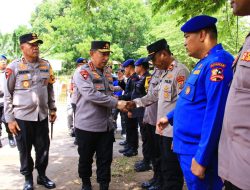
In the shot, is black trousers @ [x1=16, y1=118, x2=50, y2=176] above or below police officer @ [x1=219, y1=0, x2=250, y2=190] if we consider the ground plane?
below

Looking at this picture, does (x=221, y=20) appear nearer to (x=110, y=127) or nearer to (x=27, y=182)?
(x=110, y=127)

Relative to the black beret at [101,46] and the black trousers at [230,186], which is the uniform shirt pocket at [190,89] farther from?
the black beret at [101,46]

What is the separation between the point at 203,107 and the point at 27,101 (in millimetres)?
2908

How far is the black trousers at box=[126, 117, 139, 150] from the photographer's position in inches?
272

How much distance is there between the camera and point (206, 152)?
2.15 m

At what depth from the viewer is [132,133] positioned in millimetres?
6988

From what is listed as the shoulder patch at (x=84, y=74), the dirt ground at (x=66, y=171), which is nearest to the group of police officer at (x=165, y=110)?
the shoulder patch at (x=84, y=74)

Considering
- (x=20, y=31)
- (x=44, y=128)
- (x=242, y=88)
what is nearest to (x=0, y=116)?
Result: (x=44, y=128)

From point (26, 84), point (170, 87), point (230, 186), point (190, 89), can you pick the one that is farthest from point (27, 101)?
point (230, 186)

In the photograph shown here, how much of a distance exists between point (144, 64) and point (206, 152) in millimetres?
4294

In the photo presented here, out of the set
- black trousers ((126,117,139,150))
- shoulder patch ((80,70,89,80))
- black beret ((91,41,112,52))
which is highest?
black beret ((91,41,112,52))

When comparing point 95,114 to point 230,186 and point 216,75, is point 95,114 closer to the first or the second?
point 216,75

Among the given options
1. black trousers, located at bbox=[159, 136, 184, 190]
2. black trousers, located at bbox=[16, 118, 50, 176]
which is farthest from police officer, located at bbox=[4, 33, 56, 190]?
black trousers, located at bbox=[159, 136, 184, 190]

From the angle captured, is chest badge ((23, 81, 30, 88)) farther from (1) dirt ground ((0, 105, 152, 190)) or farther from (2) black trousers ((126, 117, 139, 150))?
(2) black trousers ((126, 117, 139, 150))
